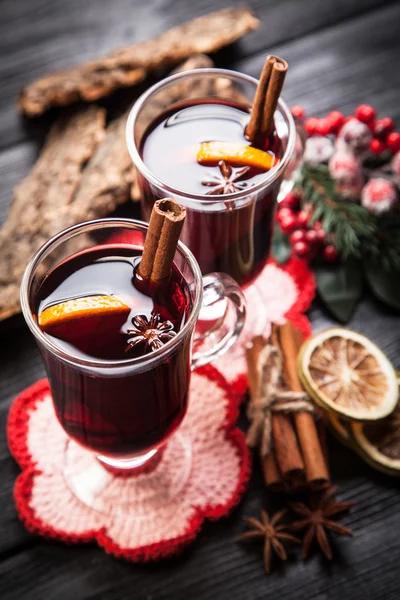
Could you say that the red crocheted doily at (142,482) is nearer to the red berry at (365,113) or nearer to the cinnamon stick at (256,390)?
the cinnamon stick at (256,390)

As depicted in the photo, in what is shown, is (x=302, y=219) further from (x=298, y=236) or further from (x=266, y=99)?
(x=266, y=99)

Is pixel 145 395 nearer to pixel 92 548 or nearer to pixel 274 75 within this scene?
pixel 92 548

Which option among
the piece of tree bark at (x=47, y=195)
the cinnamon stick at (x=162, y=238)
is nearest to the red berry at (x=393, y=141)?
the piece of tree bark at (x=47, y=195)

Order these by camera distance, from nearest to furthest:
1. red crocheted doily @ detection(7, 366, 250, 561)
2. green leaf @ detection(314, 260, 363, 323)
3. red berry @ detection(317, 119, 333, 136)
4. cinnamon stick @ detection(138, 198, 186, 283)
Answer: cinnamon stick @ detection(138, 198, 186, 283)
red crocheted doily @ detection(7, 366, 250, 561)
green leaf @ detection(314, 260, 363, 323)
red berry @ detection(317, 119, 333, 136)

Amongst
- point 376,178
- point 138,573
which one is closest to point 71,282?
point 138,573

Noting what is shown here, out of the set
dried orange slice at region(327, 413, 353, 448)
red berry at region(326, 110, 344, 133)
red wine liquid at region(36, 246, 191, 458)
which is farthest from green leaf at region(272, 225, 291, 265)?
red wine liquid at region(36, 246, 191, 458)

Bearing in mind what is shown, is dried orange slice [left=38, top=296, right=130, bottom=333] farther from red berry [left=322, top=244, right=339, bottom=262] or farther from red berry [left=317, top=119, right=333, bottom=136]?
red berry [left=317, top=119, right=333, bottom=136]

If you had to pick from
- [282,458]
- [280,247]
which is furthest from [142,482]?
[280,247]
